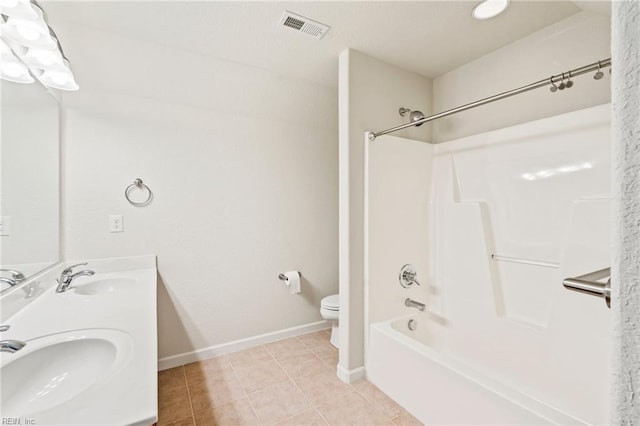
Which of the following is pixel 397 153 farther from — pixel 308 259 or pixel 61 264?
pixel 61 264

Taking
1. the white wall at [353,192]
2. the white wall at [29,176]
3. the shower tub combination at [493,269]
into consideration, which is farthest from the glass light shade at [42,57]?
the shower tub combination at [493,269]

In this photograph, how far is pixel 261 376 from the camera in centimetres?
213

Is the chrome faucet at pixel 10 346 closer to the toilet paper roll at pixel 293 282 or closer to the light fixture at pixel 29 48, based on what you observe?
the light fixture at pixel 29 48

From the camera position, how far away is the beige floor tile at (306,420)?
1.66 meters

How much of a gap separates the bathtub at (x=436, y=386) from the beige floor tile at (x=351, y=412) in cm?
17

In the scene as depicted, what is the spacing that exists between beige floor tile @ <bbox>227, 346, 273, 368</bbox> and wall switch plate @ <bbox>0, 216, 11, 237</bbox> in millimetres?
1638

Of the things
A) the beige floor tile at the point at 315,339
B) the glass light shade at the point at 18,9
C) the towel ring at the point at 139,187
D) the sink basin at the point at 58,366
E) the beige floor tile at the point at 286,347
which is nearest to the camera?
the sink basin at the point at 58,366

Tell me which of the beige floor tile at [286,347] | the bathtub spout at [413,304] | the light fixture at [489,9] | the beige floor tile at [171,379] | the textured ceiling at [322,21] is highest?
the light fixture at [489,9]

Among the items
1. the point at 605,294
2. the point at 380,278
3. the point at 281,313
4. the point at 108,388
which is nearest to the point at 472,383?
the point at 380,278

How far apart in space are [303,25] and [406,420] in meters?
2.36

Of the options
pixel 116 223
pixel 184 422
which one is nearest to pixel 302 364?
pixel 184 422

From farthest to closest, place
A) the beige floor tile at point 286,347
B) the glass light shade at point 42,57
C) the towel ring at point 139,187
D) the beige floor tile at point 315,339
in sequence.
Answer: the beige floor tile at point 315,339
the beige floor tile at point 286,347
the towel ring at point 139,187
the glass light shade at point 42,57

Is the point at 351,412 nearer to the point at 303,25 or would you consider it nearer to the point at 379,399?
the point at 379,399

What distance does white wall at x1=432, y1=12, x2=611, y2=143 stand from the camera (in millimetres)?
1703
